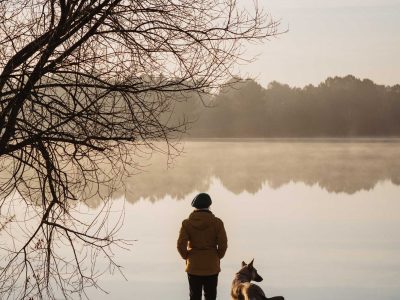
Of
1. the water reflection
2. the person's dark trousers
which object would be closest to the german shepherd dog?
the person's dark trousers

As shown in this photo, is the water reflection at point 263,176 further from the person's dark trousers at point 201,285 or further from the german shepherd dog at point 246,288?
the person's dark trousers at point 201,285

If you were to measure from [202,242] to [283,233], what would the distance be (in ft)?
45.6

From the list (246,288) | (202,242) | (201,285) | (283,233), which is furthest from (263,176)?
(202,242)

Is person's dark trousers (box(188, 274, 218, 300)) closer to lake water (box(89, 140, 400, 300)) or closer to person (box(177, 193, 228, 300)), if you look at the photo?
person (box(177, 193, 228, 300))

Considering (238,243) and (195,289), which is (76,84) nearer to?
(195,289)

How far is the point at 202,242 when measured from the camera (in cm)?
809

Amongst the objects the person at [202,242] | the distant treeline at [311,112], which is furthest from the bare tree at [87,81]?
the distant treeline at [311,112]

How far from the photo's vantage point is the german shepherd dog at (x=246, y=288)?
827 cm

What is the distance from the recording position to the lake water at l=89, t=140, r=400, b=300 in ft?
47.4

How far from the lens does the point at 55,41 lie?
762 cm

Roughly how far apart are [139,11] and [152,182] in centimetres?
3554

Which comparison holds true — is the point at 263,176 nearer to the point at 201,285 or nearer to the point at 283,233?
the point at 283,233

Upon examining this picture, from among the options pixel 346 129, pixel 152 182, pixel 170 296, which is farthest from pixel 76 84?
pixel 346 129

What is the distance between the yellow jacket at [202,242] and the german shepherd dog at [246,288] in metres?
0.46
